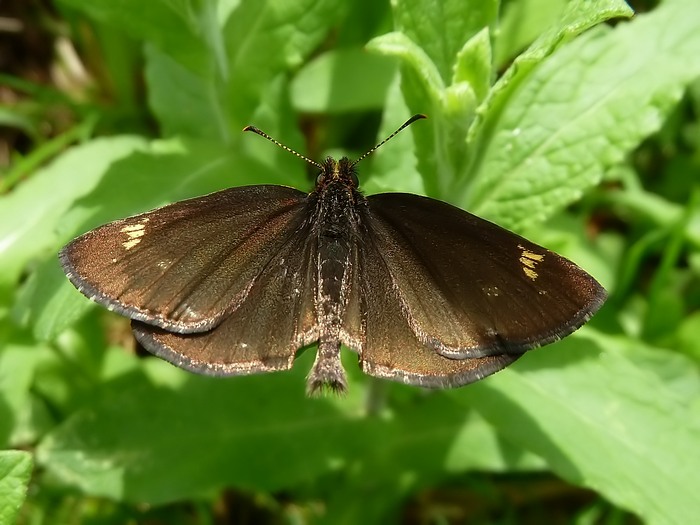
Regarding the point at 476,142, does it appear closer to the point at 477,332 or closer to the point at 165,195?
the point at 477,332

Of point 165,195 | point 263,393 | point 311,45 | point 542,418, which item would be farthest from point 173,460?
point 311,45

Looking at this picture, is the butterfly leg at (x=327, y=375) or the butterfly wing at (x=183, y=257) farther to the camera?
the butterfly wing at (x=183, y=257)

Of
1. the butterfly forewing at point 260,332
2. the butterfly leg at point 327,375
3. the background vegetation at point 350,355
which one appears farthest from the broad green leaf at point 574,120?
the butterfly leg at point 327,375

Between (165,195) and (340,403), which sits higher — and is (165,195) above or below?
above

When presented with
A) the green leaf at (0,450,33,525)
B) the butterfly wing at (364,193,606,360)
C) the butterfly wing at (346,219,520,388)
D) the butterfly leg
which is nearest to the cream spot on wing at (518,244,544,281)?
the butterfly wing at (364,193,606,360)

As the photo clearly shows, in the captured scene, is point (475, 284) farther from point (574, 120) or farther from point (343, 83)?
point (343, 83)

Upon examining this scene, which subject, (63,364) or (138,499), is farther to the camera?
(63,364)

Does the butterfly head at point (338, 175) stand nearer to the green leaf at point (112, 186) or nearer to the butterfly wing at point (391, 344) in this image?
the butterfly wing at point (391, 344)
